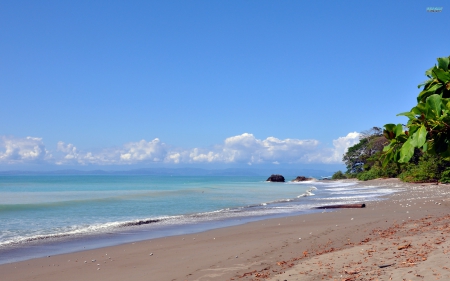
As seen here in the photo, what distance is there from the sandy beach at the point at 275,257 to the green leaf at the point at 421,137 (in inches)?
186

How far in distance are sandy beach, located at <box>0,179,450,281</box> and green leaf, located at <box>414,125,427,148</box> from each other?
4.72 metres

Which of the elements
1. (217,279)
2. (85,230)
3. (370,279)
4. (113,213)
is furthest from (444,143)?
(113,213)

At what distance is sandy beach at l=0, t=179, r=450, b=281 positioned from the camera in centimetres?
684

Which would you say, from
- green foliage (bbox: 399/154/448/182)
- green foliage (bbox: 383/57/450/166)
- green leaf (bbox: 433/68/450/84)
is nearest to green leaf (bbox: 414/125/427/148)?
green foliage (bbox: 383/57/450/166)

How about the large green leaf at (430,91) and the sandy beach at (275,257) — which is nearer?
the large green leaf at (430,91)

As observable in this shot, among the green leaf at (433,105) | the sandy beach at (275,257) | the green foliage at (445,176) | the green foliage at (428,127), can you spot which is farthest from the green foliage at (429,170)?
the green leaf at (433,105)

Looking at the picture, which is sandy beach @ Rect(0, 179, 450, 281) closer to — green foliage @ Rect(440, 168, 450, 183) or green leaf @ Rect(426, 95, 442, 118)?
green leaf @ Rect(426, 95, 442, 118)

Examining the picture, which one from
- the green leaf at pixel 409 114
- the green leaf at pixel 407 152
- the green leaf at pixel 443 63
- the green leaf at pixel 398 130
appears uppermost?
the green leaf at pixel 443 63

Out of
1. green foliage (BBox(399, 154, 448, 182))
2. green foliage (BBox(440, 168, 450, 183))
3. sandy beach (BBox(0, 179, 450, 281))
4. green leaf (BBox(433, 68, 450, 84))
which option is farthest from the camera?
green foliage (BBox(399, 154, 448, 182))

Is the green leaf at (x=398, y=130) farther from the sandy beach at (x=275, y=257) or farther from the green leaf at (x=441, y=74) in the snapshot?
the sandy beach at (x=275, y=257)

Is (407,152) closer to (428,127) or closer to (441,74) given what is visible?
(428,127)

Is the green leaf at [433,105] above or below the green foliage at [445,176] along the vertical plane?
above

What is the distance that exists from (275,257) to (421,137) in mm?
7377

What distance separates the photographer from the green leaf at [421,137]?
6.41 feet
